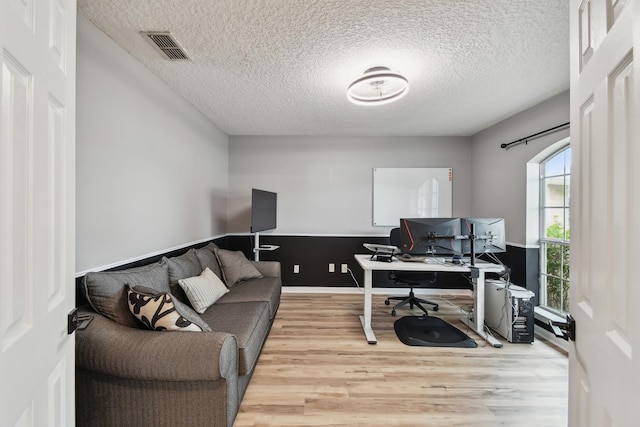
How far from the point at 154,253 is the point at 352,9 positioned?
243 centimetres

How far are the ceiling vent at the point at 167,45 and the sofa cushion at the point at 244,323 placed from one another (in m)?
2.09

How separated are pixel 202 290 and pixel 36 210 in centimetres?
165

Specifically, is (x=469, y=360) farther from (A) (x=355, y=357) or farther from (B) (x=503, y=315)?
(A) (x=355, y=357)

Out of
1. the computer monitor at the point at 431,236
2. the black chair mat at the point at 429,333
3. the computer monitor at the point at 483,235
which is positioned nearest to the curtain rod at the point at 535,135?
the computer monitor at the point at 483,235

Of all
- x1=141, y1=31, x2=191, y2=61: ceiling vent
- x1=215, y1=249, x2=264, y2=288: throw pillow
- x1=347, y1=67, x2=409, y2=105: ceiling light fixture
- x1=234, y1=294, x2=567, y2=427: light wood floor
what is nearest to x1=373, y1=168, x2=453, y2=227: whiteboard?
x1=347, y1=67, x2=409, y2=105: ceiling light fixture

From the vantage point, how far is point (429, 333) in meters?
2.71

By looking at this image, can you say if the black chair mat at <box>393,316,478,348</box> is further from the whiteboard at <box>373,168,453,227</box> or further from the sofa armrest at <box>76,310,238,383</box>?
the sofa armrest at <box>76,310,238,383</box>

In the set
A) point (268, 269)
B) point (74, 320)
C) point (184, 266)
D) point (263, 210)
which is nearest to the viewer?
point (74, 320)

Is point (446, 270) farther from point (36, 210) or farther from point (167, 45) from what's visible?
point (167, 45)

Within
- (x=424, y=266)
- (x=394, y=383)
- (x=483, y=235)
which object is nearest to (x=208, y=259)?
(x=394, y=383)

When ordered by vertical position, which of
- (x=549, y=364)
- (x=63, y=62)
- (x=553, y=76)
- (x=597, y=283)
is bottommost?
(x=549, y=364)

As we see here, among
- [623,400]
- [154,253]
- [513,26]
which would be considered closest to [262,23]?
[513,26]

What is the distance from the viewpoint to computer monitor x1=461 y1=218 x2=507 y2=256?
8.46 ft

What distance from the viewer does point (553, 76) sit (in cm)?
227
